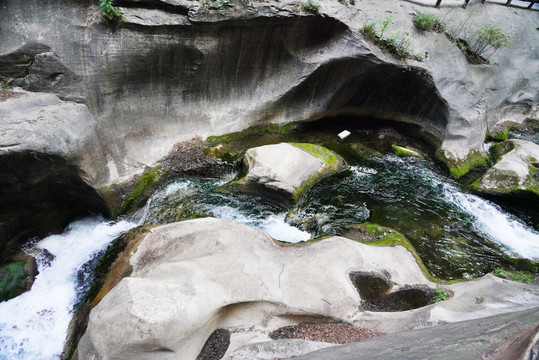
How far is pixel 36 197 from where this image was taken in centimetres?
534

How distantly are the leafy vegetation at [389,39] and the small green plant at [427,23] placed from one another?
0.75 m

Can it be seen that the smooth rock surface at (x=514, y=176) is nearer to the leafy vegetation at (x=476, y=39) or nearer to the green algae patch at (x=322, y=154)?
the leafy vegetation at (x=476, y=39)

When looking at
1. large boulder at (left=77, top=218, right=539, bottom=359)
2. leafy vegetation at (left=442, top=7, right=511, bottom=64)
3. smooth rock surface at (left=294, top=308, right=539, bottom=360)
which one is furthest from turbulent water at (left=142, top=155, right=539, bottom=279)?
leafy vegetation at (left=442, top=7, right=511, bottom=64)

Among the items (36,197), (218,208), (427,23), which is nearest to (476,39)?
(427,23)

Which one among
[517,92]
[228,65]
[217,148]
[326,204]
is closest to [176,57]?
[228,65]

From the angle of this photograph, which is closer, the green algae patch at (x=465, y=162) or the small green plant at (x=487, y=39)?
the green algae patch at (x=465, y=162)

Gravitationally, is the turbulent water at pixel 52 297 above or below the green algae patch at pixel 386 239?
below

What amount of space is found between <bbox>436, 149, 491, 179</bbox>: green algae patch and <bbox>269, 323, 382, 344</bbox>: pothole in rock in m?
6.68

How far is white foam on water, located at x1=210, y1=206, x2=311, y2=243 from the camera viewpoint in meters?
6.34

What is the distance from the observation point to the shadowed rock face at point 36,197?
4829mm

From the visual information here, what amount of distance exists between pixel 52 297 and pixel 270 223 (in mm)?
3907

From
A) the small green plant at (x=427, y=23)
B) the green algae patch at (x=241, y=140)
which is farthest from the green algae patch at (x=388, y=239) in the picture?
the small green plant at (x=427, y=23)

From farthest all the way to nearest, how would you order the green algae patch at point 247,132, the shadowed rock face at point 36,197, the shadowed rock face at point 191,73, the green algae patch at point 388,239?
1. the green algae patch at point 247,132
2. the shadowed rock face at point 191,73
3. the green algae patch at point 388,239
4. the shadowed rock face at point 36,197

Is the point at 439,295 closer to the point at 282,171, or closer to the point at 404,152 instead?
the point at 282,171
